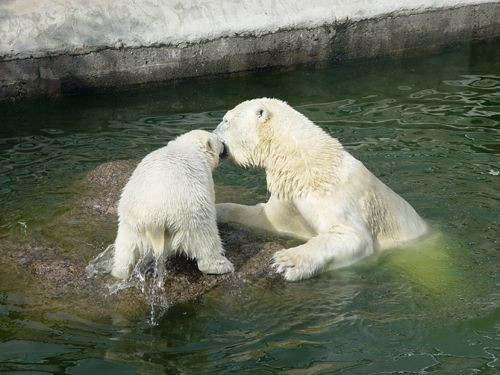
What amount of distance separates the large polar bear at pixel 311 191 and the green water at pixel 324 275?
0.21 m

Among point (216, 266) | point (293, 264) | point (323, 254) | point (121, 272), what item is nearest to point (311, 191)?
point (323, 254)

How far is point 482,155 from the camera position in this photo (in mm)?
7805

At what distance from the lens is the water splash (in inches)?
199

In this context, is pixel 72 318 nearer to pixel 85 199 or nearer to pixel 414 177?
pixel 85 199

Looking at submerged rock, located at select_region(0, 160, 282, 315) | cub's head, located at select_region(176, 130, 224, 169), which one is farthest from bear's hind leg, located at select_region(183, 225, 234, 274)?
cub's head, located at select_region(176, 130, 224, 169)

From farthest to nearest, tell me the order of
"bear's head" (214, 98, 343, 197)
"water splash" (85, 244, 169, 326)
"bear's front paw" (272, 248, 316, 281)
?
"bear's head" (214, 98, 343, 197) → "bear's front paw" (272, 248, 316, 281) → "water splash" (85, 244, 169, 326)

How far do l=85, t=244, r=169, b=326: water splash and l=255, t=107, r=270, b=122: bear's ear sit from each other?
1351 millimetres

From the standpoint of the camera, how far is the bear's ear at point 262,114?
5969 millimetres

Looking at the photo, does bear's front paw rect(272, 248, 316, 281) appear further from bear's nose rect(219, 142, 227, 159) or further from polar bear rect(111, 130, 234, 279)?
bear's nose rect(219, 142, 227, 159)

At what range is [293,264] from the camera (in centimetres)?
529

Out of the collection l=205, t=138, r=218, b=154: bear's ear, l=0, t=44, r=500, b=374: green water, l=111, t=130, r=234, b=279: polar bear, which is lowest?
l=0, t=44, r=500, b=374: green water

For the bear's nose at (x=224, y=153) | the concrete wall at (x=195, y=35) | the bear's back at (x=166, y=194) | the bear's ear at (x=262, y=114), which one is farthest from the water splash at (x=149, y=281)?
the concrete wall at (x=195, y=35)

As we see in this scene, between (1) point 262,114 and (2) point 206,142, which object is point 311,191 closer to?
(1) point 262,114

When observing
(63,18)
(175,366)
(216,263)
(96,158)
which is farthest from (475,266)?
(63,18)
